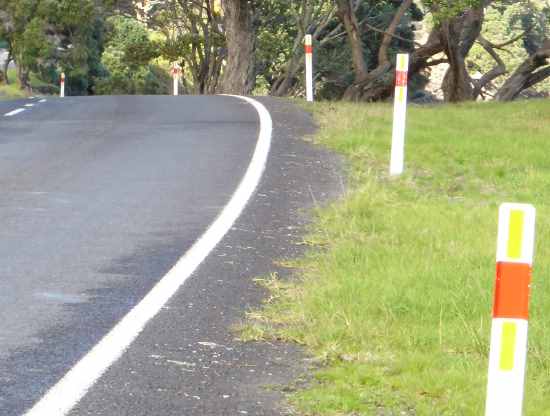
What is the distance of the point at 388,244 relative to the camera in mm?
9102

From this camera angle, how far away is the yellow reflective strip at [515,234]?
419cm

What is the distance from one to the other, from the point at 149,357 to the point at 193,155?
27.5 ft

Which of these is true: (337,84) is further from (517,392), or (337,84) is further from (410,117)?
(517,392)

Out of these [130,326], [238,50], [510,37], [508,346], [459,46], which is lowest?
[130,326]

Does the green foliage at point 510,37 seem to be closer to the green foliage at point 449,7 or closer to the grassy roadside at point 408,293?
the green foliage at point 449,7

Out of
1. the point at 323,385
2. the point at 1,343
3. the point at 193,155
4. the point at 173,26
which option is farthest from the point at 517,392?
the point at 173,26

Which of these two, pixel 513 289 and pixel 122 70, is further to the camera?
pixel 122 70

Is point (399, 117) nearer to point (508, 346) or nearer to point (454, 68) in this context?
point (508, 346)

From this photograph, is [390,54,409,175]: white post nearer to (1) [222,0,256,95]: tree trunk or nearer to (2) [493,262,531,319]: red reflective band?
(2) [493,262,531,319]: red reflective band

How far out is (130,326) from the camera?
6.59m

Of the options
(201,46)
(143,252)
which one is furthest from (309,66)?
(201,46)

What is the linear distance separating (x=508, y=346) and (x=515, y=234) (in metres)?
0.39

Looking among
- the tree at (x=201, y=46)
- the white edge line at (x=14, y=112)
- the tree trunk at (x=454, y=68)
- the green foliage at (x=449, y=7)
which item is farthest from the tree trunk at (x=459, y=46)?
the tree at (x=201, y=46)

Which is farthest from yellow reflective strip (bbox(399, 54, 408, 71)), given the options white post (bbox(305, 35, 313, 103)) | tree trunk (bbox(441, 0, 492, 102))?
tree trunk (bbox(441, 0, 492, 102))
